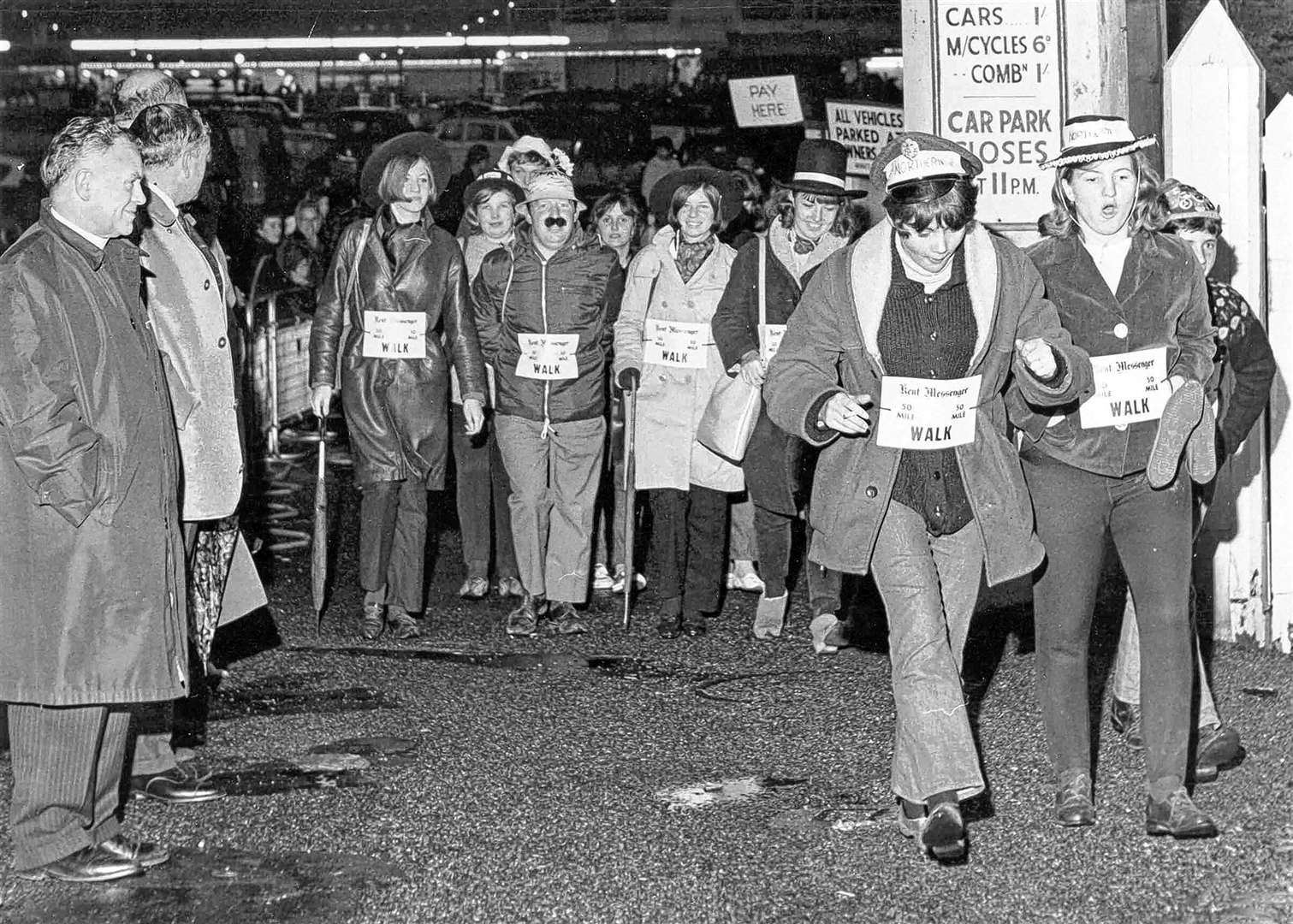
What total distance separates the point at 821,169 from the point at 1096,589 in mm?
3493

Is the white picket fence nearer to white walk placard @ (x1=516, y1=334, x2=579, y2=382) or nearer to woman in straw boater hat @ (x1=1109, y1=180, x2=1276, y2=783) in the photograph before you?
woman in straw boater hat @ (x1=1109, y1=180, x2=1276, y2=783)

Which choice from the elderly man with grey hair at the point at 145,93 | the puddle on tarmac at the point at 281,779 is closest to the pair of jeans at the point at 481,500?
the elderly man with grey hair at the point at 145,93

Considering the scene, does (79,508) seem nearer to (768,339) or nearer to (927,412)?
(927,412)

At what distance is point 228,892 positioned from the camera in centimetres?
567

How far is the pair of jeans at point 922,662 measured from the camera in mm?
5711

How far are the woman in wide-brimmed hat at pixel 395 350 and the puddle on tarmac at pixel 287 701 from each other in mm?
1174

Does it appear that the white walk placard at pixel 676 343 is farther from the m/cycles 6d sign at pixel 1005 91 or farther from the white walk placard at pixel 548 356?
the m/cycles 6d sign at pixel 1005 91

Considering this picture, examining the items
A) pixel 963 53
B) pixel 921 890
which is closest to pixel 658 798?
pixel 921 890

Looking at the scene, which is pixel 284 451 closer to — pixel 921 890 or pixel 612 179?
pixel 612 179

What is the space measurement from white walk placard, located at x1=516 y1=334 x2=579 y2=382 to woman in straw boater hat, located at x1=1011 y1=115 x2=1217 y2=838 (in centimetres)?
390

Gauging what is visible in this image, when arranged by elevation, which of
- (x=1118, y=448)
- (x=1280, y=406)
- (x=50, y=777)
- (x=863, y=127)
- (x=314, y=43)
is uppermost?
(x=314, y=43)

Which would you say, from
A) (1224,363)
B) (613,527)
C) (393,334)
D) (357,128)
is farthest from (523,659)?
(357,128)

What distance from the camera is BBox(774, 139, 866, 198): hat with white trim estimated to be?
9031mm

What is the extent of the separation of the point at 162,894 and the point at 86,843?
1.05ft
